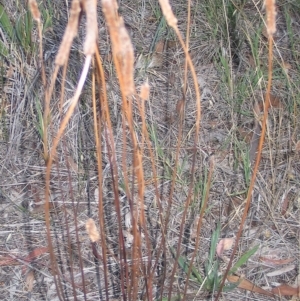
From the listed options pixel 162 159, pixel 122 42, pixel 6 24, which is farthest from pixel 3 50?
pixel 122 42

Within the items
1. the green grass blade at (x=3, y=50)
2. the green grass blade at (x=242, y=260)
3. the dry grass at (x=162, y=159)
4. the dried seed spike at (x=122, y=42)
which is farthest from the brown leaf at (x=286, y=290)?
the green grass blade at (x=3, y=50)

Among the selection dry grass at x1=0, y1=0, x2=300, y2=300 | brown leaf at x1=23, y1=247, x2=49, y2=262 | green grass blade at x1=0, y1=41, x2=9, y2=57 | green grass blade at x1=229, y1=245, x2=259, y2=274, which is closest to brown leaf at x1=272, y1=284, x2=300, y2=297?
dry grass at x1=0, y1=0, x2=300, y2=300

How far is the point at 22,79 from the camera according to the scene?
213 cm

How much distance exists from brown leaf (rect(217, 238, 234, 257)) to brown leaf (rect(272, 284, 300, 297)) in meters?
0.19

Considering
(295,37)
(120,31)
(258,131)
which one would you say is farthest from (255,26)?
(120,31)

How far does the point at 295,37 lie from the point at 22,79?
3.58 feet

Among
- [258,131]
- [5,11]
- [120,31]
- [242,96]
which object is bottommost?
[258,131]

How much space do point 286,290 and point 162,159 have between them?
1.92ft

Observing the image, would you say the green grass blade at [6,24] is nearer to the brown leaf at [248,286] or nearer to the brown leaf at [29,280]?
the brown leaf at [29,280]

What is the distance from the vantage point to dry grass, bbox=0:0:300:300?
1.80 m

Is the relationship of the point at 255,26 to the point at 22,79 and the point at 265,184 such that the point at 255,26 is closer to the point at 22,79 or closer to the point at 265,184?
the point at 265,184

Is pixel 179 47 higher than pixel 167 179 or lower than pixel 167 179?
A: higher

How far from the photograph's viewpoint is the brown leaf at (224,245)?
1.85m

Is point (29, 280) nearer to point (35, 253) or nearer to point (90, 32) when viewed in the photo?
point (35, 253)
